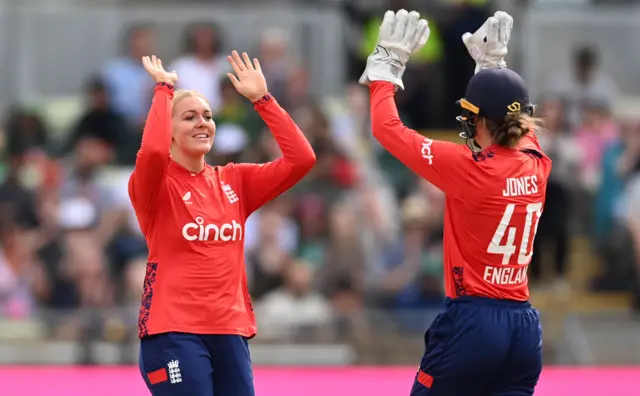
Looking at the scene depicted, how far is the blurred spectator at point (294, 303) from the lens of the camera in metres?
9.69

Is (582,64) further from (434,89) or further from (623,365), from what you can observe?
(623,365)

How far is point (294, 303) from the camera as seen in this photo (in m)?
10.4

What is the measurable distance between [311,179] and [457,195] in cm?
616

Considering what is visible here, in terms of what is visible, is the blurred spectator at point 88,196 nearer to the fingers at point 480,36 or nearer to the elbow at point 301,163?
the elbow at point 301,163

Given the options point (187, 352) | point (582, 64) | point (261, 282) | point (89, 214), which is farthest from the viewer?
point (582, 64)

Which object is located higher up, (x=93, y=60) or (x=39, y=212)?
(x=93, y=60)

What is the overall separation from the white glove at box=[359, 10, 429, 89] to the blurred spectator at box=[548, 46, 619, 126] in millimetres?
6970

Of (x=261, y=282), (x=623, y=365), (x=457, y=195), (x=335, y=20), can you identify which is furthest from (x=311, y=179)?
(x=457, y=195)

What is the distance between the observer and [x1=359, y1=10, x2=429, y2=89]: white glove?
5.73 meters

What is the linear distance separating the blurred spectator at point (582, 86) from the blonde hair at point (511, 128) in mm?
7051

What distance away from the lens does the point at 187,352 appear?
549cm

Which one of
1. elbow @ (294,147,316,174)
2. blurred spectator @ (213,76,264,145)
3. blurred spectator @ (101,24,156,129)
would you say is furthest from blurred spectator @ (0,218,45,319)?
elbow @ (294,147,316,174)

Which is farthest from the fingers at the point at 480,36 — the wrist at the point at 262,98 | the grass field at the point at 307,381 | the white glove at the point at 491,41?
the grass field at the point at 307,381

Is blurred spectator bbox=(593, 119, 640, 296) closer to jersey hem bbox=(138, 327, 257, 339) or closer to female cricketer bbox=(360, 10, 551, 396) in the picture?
female cricketer bbox=(360, 10, 551, 396)
